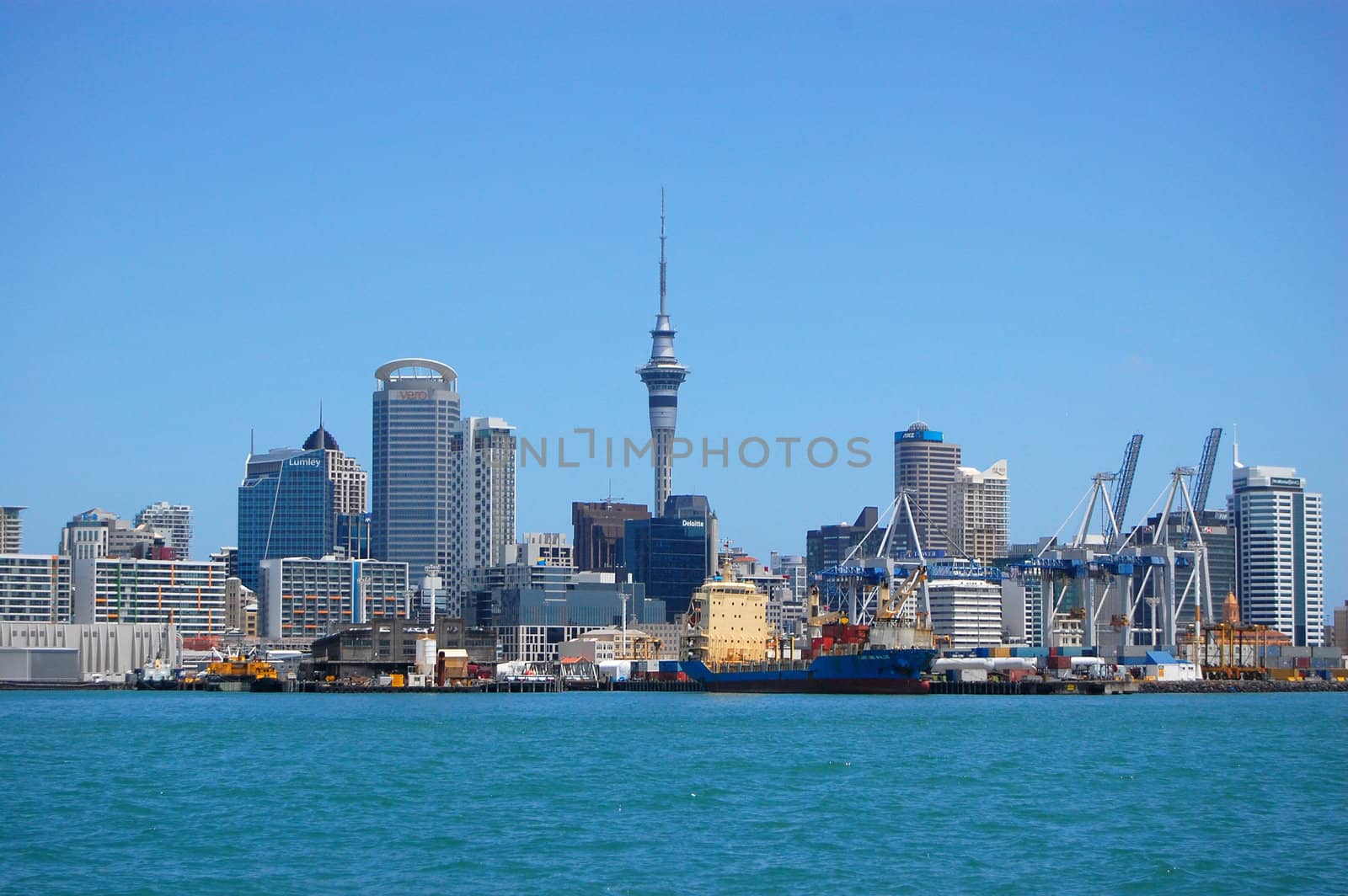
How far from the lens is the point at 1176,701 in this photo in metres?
112

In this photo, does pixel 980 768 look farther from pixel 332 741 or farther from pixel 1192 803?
pixel 332 741

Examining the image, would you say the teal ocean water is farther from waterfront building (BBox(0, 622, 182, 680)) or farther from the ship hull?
waterfront building (BBox(0, 622, 182, 680))

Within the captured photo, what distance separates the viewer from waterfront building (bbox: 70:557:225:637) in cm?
18462

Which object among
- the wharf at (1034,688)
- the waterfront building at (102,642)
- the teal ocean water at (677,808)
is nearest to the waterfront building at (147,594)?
the waterfront building at (102,642)

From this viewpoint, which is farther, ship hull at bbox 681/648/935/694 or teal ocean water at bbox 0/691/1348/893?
ship hull at bbox 681/648/935/694

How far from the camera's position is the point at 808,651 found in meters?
127

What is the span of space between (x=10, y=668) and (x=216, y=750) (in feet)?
279

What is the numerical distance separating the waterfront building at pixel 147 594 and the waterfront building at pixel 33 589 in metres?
1.53

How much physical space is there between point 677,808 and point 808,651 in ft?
287

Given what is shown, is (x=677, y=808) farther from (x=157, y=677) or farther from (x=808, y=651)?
(x=157, y=677)

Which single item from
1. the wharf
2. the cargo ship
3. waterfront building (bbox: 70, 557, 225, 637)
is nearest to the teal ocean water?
the cargo ship

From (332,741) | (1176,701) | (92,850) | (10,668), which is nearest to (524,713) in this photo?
(332,741)

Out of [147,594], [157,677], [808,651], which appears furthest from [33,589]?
[808,651]

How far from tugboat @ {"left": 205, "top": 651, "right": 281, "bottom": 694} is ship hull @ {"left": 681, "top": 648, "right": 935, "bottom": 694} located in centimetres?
3694
